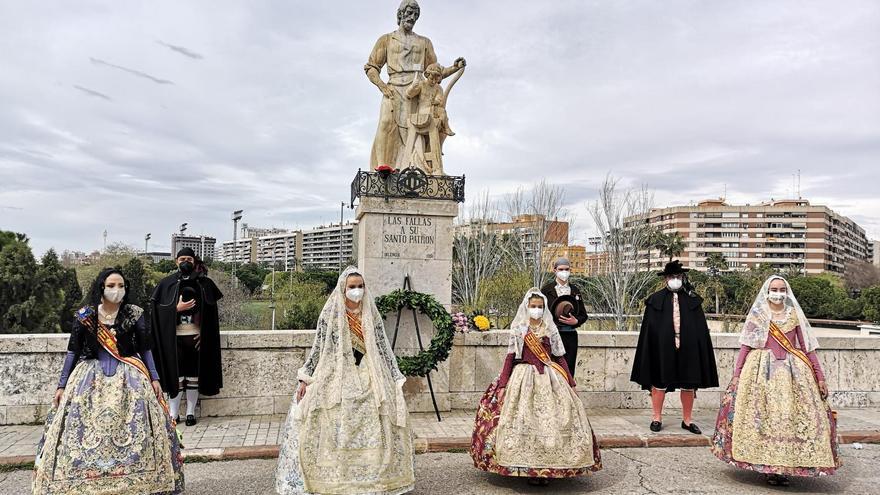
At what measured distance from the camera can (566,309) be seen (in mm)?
7180

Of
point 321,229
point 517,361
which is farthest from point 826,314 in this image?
point 321,229

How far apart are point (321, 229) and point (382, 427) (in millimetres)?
136942

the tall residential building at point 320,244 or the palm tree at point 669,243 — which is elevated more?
the tall residential building at point 320,244

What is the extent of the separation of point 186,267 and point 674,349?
5.75 m

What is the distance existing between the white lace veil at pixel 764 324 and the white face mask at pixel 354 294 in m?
3.42

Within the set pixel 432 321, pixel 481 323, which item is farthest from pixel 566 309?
pixel 432 321

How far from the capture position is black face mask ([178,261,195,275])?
7.26 meters

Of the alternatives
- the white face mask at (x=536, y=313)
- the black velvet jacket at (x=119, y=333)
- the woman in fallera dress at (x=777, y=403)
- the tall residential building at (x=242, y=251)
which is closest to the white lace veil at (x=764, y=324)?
the woman in fallera dress at (x=777, y=403)

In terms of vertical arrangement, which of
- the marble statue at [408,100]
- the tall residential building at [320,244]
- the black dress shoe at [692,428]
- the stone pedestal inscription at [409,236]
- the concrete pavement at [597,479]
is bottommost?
the concrete pavement at [597,479]

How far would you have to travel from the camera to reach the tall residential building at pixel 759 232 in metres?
106

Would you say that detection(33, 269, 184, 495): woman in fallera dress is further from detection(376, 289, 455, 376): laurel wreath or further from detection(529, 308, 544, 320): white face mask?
detection(376, 289, 455, 376): laurel wreath

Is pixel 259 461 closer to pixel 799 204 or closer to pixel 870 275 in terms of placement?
pixel 870 275

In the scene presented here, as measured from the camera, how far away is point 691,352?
720 centimetres

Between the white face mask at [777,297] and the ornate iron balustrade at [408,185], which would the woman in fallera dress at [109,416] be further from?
the white face mask at [777,297]
